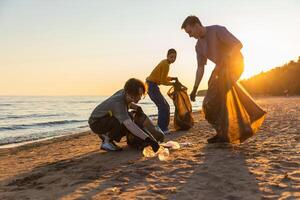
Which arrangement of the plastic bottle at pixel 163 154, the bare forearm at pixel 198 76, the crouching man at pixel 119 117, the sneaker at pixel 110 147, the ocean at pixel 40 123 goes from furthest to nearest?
the ocean at pixel 40 123
the bare forearm at pixel 198 76
the sneaker at pixel 110 147
the crouching man at pixel 119 117
the plastic bottle at pixel 163 154

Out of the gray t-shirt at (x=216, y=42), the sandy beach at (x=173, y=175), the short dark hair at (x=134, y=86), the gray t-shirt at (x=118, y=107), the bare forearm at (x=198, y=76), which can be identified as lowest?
the sandy beach at (x=173, y=175)

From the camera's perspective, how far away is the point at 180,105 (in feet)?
29.8

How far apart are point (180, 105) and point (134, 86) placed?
3.99 m

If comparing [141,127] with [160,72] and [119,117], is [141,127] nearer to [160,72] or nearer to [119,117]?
[119,117]

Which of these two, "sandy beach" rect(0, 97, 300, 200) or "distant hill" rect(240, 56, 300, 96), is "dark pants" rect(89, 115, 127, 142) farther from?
"distant hill" rect(240, 56, 300, 96)

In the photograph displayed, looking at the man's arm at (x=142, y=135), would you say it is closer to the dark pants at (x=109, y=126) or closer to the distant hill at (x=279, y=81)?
the dark pants at (x=109, y=126)

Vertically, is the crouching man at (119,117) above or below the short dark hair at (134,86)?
below

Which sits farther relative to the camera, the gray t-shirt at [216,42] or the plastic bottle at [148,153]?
the gray t-shirt at [216,42]

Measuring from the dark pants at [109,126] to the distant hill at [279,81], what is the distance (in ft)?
114

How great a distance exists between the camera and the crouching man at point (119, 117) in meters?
5.13

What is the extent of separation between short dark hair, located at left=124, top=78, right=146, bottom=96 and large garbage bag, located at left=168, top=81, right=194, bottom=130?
3.80 m

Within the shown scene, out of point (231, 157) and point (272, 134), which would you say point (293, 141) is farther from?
point (231, 157)

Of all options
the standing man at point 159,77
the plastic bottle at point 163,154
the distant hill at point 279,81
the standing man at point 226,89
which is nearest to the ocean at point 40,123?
the standing man at point 159,77

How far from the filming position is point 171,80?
8.81 metres
